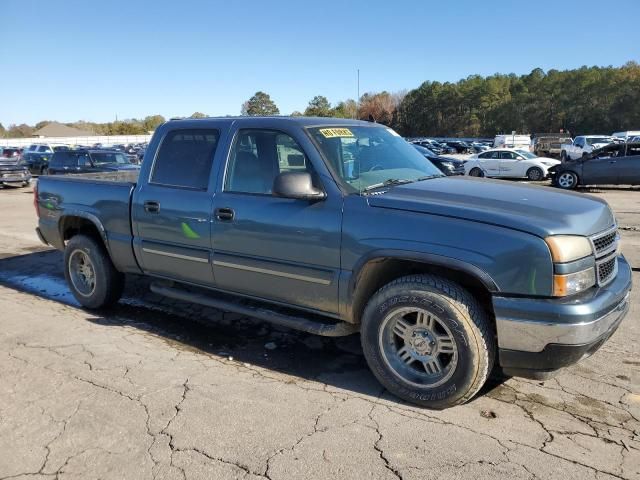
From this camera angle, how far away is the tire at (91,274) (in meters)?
5.27

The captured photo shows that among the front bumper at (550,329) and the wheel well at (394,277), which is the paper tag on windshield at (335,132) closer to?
the wheel well at (394,277)

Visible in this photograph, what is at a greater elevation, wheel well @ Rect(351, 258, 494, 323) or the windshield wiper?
the windshield wiper

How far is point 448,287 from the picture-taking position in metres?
3.24

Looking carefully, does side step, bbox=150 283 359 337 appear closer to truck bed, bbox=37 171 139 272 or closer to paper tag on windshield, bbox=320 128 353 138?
truck bed, bbox=37 171 139 272

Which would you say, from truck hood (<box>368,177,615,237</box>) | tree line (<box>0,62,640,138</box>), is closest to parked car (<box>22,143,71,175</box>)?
truck hood (<box>368,177,615,237</box>)

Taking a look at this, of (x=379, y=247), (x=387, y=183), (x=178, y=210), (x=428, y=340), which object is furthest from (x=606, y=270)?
(x=178, y=210)

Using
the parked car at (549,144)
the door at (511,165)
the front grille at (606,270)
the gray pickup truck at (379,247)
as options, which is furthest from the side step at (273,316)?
the parked car at (549,144)

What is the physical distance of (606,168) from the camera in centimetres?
1734

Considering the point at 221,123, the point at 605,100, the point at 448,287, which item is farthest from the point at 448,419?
the point at 605,100

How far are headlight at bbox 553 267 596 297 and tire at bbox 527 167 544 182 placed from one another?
21.4 metres

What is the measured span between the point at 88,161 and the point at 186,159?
47.1 ft

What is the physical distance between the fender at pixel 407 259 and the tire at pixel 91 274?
9.20ft

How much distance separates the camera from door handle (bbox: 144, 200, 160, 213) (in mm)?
4562

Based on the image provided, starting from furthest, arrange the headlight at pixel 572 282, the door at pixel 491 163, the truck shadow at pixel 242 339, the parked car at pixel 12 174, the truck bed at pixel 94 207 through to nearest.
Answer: the door at pixel 491 163 → the parked car at pixel 12 174 → the truck bed at pixel 94 207 → the truck shadow at pixel 242 339 → the headlight at pixel 572 282
